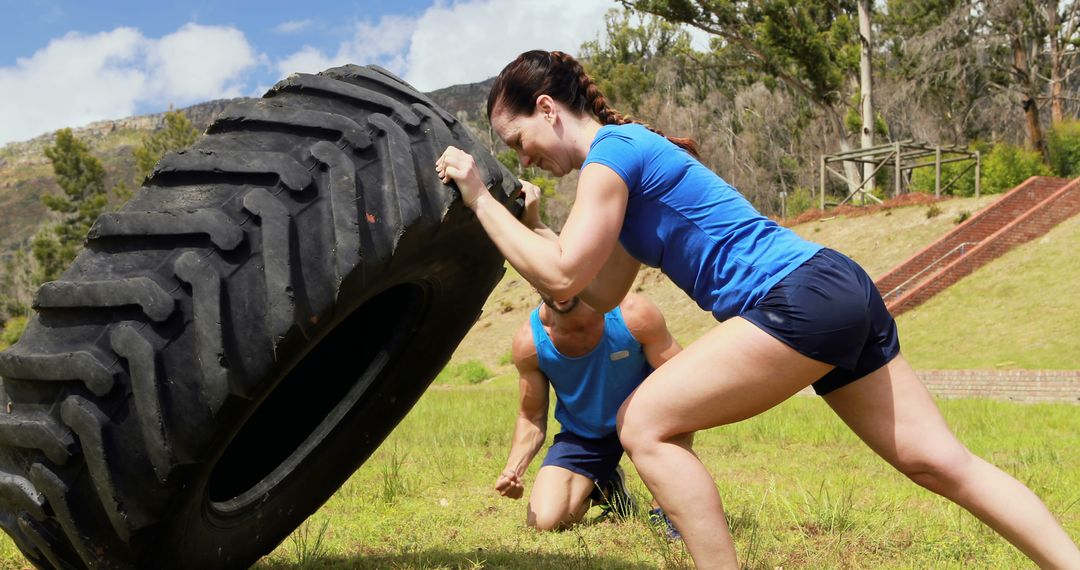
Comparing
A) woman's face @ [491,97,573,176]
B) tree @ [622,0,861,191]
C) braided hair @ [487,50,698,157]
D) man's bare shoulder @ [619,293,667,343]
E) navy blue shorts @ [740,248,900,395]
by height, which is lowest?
man's bare shoulder @ [619,293,667,343]

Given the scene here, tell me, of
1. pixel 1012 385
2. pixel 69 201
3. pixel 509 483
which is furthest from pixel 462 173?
pixel 69 201

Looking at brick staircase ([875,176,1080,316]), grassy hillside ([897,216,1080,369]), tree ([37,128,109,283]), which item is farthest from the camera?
tree ([37,128,109,283])

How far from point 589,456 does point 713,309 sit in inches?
77.2

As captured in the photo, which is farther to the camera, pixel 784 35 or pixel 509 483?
pixel 784 35

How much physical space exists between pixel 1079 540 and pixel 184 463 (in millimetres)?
3219

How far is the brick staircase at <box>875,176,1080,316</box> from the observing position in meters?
19.7

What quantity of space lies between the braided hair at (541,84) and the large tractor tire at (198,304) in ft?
0.67

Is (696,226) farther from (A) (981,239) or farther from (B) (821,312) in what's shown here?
(A) (981,239)

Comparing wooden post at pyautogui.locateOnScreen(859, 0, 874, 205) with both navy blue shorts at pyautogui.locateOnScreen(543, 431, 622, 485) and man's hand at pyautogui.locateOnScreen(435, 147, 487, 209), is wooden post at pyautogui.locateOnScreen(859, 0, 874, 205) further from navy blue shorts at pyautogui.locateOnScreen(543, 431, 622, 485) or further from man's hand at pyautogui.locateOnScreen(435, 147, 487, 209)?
man's hand at pyautogui.locateOnScreen(435, 147, 487, 209)

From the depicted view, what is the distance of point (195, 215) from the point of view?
6.54 ft

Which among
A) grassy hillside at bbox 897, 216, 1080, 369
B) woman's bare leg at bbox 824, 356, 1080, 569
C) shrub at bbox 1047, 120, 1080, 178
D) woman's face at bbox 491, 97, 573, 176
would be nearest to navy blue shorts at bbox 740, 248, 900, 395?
woman's bare leg at bbox 824, 356, 1080, 569

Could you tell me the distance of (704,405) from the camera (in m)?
2.25

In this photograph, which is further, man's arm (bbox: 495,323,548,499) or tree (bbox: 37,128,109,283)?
tree (bbox: 37,128,109,283)

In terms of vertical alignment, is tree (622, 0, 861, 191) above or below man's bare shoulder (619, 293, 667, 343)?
above
